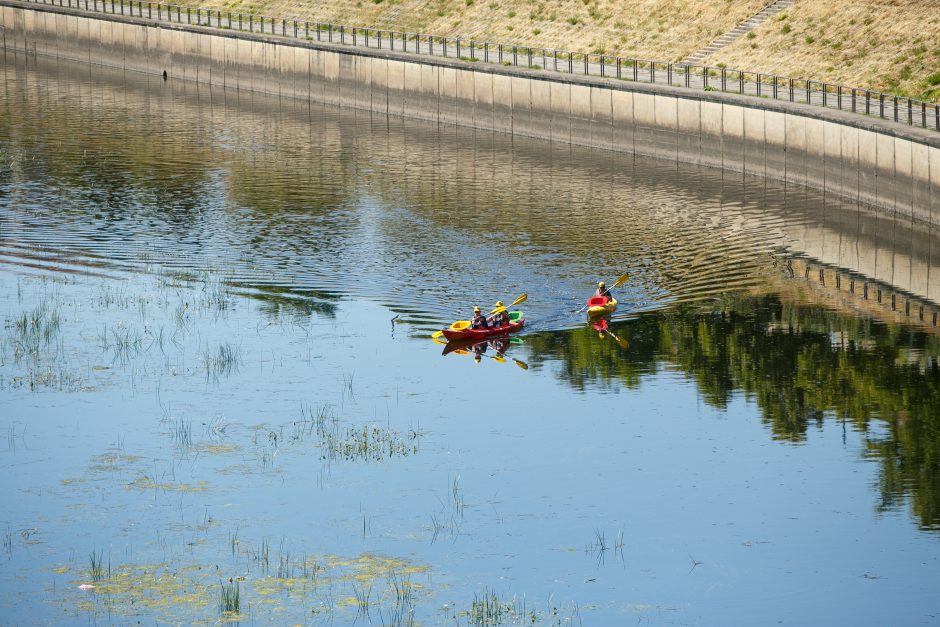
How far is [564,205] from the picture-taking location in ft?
197

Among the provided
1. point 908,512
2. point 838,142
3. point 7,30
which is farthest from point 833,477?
point 7,30

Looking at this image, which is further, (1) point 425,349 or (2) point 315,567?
(1) point 425,349

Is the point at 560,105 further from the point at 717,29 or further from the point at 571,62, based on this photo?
the point at 717,29

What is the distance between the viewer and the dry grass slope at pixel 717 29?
66.9 meters

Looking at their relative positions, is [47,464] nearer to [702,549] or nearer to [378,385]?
[378,385]

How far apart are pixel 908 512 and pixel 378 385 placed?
1334 cm

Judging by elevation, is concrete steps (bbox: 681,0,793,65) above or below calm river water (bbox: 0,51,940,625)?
above

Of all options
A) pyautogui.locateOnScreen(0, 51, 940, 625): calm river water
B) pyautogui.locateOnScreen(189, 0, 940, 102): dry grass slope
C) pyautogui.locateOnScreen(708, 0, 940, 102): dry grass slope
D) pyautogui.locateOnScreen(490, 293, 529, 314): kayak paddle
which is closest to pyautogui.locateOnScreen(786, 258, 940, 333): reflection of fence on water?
pyautogui.locateOnScreen(0, 51, 940, 625): calm river water

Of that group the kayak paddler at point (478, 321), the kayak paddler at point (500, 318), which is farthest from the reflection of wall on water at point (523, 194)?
the kayak paddler at point (478, 321)

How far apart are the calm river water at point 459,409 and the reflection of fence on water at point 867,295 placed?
179 millimetres

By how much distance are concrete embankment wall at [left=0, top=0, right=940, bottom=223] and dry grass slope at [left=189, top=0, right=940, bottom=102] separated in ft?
19.2

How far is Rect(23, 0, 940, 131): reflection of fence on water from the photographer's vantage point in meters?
60.7

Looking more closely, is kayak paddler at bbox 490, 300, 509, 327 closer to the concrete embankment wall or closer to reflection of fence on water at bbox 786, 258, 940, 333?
reflection of fence on water at bbox 786, 258, 940, 333

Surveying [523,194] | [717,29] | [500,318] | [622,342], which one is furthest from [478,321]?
[717,29]
